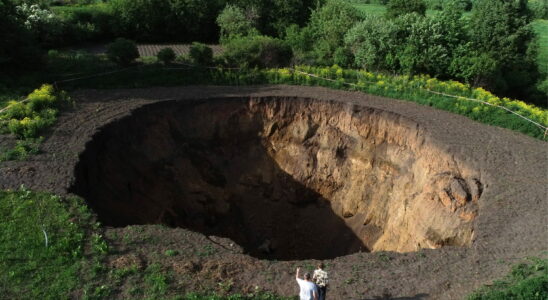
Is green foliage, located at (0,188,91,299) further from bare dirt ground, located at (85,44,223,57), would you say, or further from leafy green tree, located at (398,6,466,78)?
leafy green tree, located at (398,6,466,78)

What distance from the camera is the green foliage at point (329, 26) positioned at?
97.0 feet

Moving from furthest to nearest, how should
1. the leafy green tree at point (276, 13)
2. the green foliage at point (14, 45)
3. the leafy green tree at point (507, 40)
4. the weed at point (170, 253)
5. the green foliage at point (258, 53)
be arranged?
the leafy green tree at point (276, 13) < the leafy green tree at point (507, 40) < the green foliage at point (258, 53) < the green foliage at point (14, 45) < the weed at point (170, 253)

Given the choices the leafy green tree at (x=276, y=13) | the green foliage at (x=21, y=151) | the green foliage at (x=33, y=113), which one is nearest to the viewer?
the green foliage at (x=21, y=151)

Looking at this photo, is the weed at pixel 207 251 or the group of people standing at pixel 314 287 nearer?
the group of people standing at pixel 314 287

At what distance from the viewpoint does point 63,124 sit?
17.5 meters

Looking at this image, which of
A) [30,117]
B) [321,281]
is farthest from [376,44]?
[321,281]

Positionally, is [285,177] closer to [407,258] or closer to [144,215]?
[144,215]

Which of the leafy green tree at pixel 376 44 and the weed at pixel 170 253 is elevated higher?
the leafy green tree at pixel 376 44

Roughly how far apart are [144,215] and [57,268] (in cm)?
704

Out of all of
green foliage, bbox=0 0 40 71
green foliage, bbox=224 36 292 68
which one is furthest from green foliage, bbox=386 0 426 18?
green foliage, bbox=0 0 40 71

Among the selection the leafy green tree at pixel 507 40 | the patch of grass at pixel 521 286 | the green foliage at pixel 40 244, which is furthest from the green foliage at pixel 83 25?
the patch of grass at pixel 521 286

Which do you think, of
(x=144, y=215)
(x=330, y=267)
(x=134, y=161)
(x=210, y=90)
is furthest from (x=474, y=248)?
(x=210, y=90)

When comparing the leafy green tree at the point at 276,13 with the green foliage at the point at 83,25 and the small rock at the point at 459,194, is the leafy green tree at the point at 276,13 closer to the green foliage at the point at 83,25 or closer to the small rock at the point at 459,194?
the green foliage at the point at 83,25

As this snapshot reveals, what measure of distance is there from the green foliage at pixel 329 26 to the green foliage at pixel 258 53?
294cm
